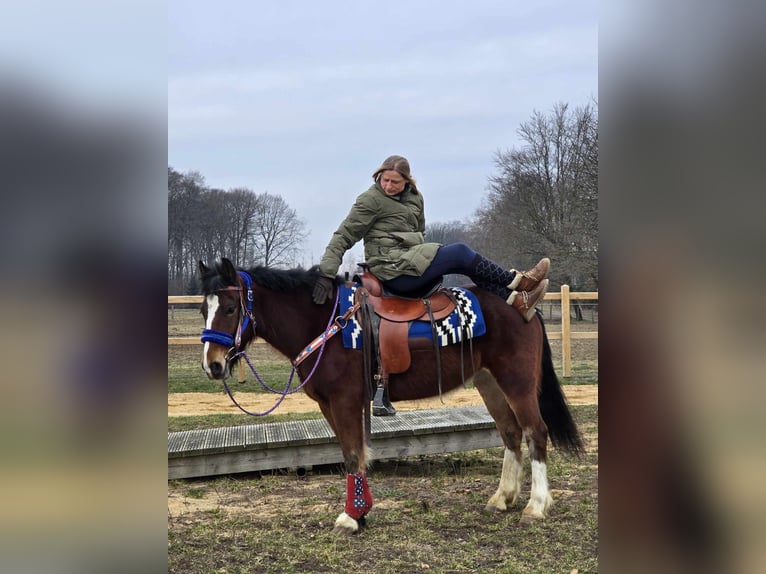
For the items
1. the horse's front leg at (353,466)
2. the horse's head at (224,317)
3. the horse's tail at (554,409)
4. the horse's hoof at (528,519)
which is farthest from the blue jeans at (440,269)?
the horse's hoof at (528,519)

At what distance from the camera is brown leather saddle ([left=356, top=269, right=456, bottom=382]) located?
14.9ft

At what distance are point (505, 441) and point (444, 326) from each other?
3.80ft

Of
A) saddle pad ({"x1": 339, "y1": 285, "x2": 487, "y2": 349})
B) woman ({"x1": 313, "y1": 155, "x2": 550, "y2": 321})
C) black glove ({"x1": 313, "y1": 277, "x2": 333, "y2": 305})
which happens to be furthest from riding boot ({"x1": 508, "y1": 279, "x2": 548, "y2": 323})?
black glove ({"x1": 313, "y1": 277, "x2": 333, "y2": 305})

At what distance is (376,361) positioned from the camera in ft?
15.2

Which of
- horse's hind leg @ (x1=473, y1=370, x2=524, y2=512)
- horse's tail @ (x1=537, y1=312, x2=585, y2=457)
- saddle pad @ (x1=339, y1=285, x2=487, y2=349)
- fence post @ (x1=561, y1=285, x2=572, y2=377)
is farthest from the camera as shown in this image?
fence post @ (x1=561, y1=285, x2=572, y2=377)

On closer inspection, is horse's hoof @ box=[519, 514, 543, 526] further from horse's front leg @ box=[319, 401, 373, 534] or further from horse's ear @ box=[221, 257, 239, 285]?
horse's ear @ box=[221, 257, 239, 285]

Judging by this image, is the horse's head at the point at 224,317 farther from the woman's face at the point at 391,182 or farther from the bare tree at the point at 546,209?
the bare tree at the point at 546,209

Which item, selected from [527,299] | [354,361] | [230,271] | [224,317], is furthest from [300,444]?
[527,299]

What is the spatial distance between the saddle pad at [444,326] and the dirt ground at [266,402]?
5.06m

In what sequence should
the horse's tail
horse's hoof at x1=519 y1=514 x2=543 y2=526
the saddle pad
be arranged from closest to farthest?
horse's hoof at x1=519 y1=514 x2=543 y2=526
the saddle pad
the horse's tail

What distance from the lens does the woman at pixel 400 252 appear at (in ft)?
15.3
